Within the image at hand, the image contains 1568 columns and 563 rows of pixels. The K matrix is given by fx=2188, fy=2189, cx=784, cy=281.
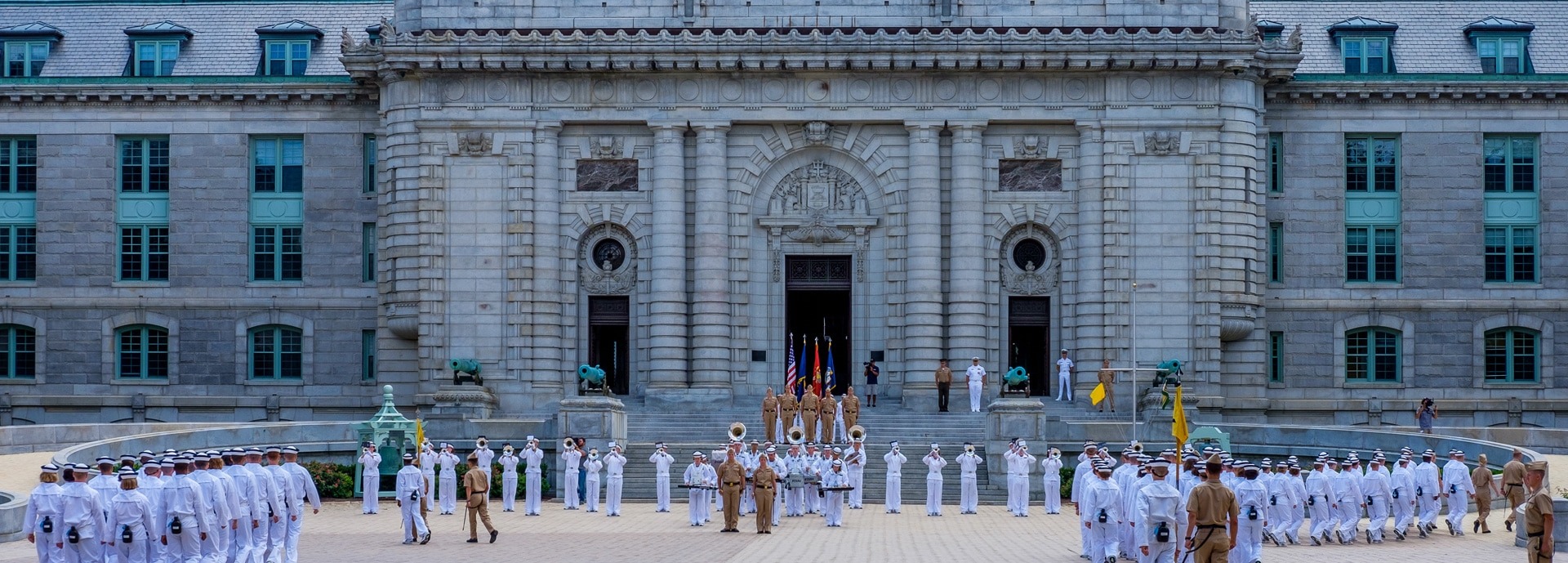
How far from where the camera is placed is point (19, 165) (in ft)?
216

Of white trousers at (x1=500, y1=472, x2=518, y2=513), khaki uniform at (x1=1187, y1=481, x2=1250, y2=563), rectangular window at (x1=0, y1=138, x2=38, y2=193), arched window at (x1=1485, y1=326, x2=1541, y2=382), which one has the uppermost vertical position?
rectangular window at (x1=0, y1=138, x2=38, y2=193)

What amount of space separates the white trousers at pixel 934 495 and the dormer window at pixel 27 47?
116 ft

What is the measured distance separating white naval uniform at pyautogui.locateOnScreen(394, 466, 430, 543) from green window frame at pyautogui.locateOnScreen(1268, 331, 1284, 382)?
109ft

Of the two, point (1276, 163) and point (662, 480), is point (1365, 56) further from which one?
point (662, 480)

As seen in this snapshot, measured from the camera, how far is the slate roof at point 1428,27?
66438 millimetres

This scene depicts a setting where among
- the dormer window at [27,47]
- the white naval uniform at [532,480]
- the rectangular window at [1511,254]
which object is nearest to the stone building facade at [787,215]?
the rectangular window at [1511,254]

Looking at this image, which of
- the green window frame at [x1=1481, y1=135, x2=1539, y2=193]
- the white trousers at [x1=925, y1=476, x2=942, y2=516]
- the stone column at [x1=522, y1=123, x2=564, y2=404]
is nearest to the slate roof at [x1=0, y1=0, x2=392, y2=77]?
the stone column at [x1=522, y1=123, x2=564, y2=404]

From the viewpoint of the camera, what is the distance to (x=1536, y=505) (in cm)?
2917

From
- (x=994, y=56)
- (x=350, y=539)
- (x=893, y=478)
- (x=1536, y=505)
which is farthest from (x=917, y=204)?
(x=1536, y=505)

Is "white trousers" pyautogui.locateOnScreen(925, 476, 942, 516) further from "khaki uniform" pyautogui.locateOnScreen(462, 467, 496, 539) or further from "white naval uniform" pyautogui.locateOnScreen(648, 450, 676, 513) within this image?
"khaki uniform" pyautogui.locateOnScreen(462, 467, 496, 539)

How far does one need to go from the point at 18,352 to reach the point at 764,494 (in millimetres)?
33137

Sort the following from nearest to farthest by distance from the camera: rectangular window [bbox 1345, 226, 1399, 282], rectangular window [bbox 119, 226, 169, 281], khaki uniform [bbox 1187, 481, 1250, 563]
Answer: khaki uniform [bbox 1187, 481, 1250, 563] < rectangular window [bbox 1345, 226, 1399, 282] < rectangular window [bbox 119, 226, 169, 281]

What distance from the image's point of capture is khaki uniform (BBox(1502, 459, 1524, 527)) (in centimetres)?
3956

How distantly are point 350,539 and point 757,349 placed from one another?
24225 millimetres
